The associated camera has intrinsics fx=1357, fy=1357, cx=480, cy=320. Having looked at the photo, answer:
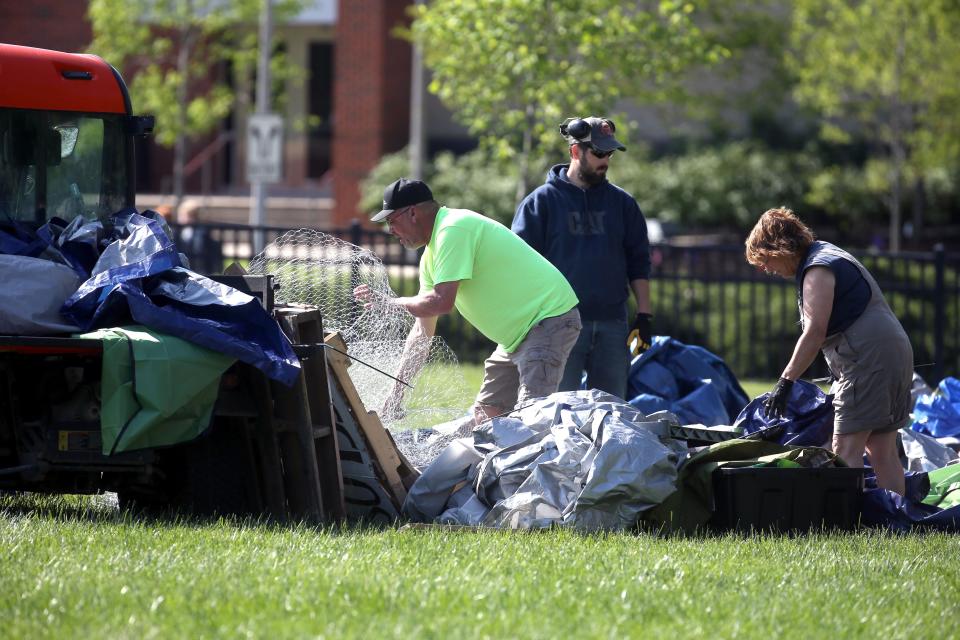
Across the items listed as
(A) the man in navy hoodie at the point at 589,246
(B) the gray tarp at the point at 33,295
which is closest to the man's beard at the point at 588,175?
(A) the man in navy hoodie at the point at 589,246

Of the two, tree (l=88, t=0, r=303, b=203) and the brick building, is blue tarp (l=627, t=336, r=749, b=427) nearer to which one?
tree (l=88, t=0, r=303, b=203)

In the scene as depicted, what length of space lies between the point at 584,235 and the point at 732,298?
6.83 metres

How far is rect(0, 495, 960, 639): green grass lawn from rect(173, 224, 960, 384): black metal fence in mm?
7663

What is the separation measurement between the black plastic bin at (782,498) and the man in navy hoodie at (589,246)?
5.13ft

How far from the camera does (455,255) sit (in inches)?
260

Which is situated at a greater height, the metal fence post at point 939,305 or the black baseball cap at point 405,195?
the black baseball cap at point 405,195

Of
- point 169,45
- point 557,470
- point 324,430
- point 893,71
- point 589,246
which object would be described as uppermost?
point 169,45

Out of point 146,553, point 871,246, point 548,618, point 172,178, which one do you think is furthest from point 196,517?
point 172,178

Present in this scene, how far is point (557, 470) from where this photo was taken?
609cm

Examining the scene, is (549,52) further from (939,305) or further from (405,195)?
(405,195)

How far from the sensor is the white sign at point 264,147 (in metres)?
A: 17.1

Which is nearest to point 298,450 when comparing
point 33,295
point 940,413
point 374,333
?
point 374,333

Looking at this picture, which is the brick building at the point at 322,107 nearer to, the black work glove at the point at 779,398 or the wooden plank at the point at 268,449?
the black work glove at the point at 779,398

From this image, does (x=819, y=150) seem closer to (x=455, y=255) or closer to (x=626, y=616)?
(x=455, y=255)
